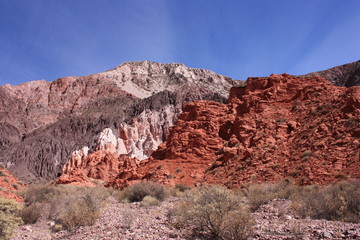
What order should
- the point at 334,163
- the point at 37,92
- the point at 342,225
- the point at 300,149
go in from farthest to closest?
1. the point at 37,92
2. the point at 300,149
3. the point at 334,163
4. the point at 342,225

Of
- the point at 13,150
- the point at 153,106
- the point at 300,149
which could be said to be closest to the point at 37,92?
the point at 13,150

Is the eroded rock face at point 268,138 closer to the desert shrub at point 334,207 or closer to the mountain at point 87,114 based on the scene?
the desert shrub at point 334,207

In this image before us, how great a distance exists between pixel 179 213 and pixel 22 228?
5.06m

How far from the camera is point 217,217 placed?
673 cm

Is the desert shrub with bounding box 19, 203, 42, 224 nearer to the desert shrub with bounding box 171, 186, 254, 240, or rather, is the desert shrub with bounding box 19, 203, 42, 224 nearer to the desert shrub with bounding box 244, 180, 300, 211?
the desert shrub with bounding box 171, 186, 254, 240

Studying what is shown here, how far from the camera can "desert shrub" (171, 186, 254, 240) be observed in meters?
6.14

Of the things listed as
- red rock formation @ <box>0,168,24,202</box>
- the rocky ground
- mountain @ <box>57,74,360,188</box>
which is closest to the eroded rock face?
mountain @ <box>57,74,360,188</box>

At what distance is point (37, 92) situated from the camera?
89.1 metres

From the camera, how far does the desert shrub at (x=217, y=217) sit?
6137mm

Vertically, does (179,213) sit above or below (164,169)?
below

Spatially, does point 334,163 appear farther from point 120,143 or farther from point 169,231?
point 120,143

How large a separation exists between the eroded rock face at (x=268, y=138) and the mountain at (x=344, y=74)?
56.2 m

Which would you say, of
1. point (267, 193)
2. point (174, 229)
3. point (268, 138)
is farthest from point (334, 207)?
point (268, 138)

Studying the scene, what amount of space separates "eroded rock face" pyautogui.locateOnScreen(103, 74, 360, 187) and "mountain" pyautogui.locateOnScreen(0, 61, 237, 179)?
3292 cm
